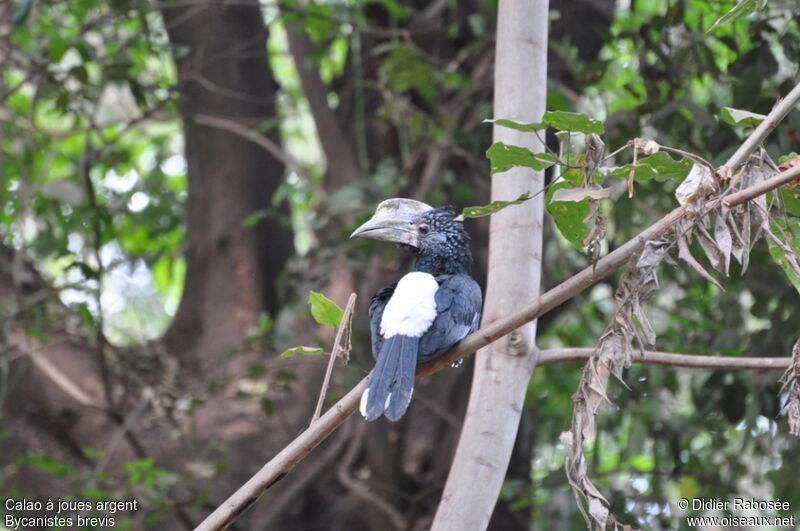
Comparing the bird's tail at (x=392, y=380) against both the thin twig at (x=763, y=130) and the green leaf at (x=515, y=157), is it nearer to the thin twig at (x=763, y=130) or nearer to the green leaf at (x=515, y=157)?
the green leaf at (x=515, y=157)

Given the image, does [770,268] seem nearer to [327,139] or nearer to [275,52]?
[327,139]

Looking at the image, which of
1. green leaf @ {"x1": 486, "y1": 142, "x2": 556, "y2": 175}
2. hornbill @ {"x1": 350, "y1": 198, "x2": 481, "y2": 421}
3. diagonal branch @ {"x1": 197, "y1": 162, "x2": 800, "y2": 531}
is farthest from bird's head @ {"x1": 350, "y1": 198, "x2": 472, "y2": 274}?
green leaf @ {"x1": 486, "y1": 142, "x2": 556, "y2": 175}

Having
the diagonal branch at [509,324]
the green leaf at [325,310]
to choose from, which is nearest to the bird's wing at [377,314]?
the green leaf at [325,310]

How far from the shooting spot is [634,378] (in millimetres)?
3682

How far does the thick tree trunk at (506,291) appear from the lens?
200cm

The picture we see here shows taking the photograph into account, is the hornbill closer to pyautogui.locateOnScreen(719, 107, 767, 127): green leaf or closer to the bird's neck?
the bird's neck

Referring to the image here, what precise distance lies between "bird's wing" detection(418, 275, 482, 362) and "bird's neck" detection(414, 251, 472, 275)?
0.06 metres

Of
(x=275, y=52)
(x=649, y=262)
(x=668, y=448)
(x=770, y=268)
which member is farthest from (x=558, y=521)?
(x=275, y=52)

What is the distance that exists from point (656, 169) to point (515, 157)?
229mm

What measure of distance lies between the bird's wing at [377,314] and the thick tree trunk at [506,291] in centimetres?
26

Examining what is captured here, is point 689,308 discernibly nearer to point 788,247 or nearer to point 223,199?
point 223,199

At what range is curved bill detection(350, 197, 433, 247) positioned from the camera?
2.49m

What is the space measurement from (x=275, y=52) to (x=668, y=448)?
9.27ft

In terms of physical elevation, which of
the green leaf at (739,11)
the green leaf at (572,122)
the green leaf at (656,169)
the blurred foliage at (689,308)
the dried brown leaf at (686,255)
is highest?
the green leaf at (739,11)
